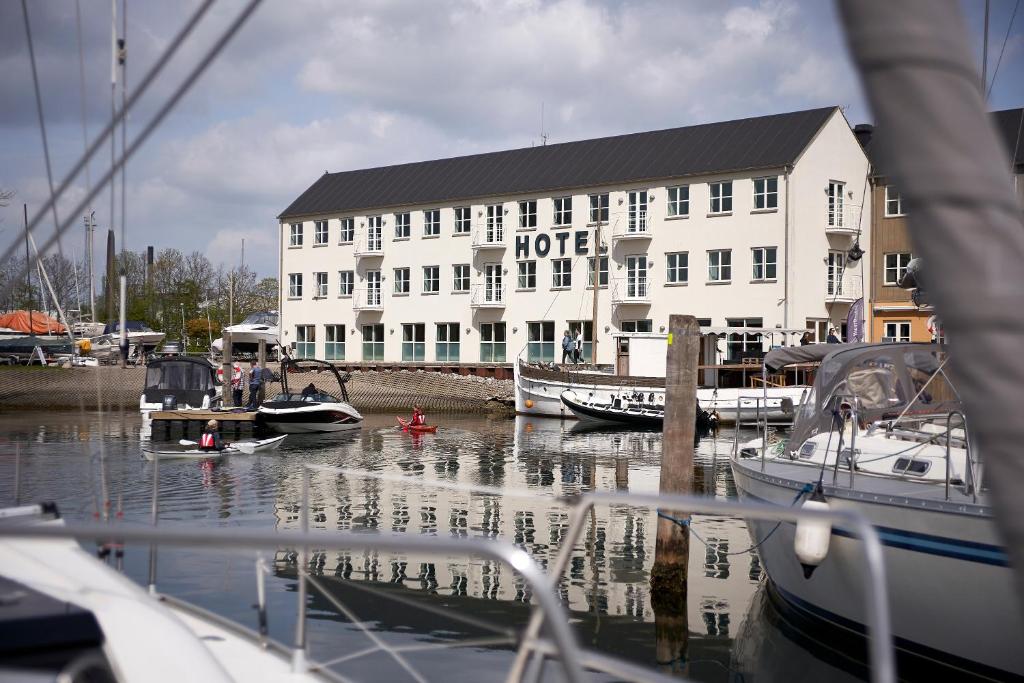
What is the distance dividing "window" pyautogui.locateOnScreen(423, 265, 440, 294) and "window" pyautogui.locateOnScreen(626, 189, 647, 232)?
43.6 ft

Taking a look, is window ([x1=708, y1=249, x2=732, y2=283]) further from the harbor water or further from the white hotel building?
the harbor water

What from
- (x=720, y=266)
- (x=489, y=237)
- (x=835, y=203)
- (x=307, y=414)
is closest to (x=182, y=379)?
(x=307, y=414)

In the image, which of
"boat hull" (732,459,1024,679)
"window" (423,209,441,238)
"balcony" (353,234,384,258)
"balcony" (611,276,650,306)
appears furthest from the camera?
"balcony" (353,234,384,258)

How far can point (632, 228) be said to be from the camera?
54812 millimetres

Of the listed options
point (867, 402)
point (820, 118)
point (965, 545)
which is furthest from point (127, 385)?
point (965, 545)

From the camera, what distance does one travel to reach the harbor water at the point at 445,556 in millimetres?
4465

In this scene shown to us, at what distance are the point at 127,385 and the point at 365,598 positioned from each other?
1944 inches

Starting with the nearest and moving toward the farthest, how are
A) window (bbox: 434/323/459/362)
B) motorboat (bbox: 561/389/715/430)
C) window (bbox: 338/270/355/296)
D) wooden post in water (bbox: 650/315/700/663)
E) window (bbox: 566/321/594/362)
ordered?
wooden post in water (bbox: 650/315/700/663) < motorboat (bbox: 561/389/715/430) < window (bbox: 566/321/594/362) < window (bbox: 434/323/459/362) < window (bbox: 338/270/355/296)

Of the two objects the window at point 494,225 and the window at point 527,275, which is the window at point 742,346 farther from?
the window at point 494,225

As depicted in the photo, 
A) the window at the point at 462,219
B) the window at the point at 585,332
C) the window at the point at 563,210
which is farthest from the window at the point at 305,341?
the window at the point at 563,210

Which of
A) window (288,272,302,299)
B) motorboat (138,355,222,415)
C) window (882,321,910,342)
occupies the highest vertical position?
window (288,272,302,299)

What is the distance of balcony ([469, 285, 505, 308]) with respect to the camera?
→ 58.9 meters

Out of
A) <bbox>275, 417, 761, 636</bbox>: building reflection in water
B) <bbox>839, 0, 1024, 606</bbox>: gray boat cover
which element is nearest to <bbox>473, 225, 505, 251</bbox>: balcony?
<bbox>275, 417, 761, 636</bbox>: building reflection in water

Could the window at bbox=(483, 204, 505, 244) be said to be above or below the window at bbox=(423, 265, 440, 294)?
above
